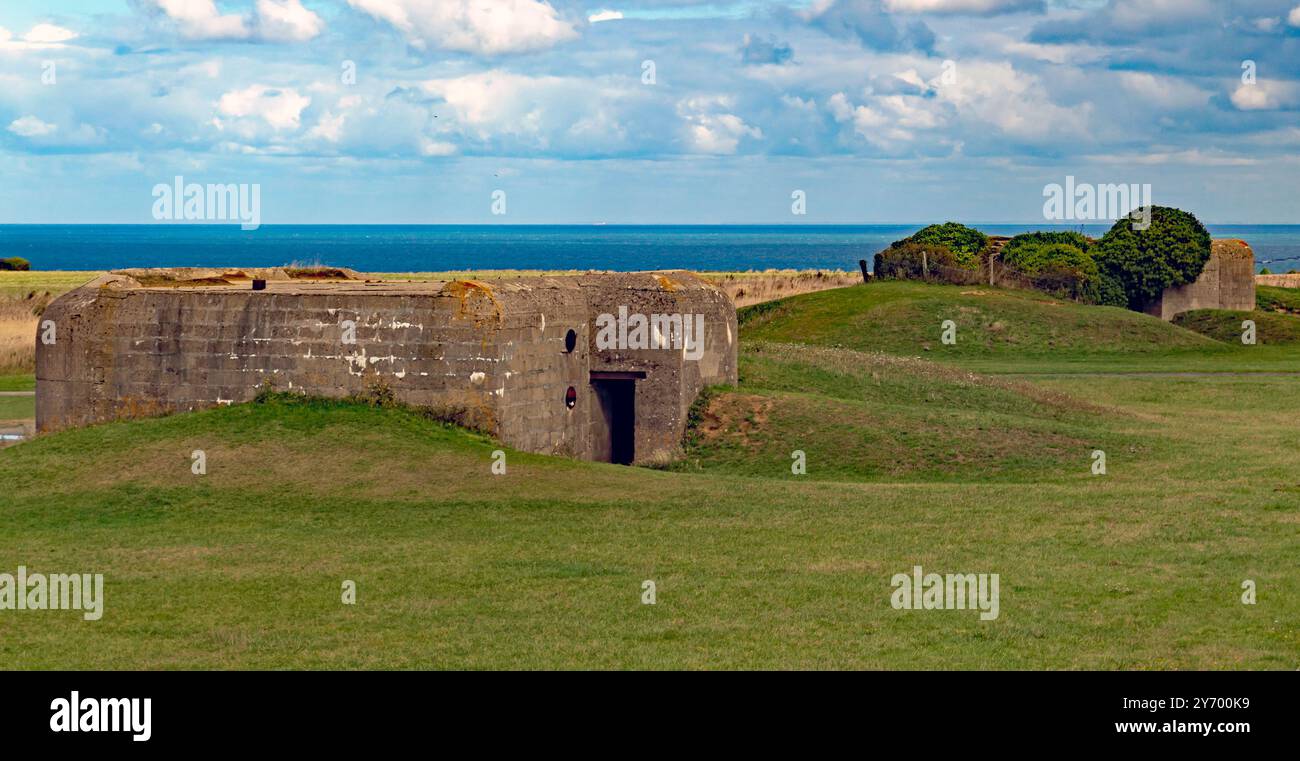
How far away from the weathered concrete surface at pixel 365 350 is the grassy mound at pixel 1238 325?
119ft

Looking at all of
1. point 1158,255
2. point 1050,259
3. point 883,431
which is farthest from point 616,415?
point 1158,255

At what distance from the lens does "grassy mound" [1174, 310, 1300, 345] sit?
2287 inches

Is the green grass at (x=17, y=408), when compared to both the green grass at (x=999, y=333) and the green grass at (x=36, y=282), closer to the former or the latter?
the green grass at (x=999, y=333)

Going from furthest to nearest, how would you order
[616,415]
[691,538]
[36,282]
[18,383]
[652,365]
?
[36,282]
[18,383]
[616,415]
[652,365]
[691,538]

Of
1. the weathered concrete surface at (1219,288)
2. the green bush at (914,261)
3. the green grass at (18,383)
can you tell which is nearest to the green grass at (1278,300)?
the weathered concrete surface at (1219,288)

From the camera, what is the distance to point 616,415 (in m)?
29.7

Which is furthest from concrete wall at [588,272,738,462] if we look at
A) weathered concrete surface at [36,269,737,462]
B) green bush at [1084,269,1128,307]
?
green bush at [1084,269,1128,307]

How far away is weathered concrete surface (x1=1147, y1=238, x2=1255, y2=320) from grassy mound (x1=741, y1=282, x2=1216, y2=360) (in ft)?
27.5

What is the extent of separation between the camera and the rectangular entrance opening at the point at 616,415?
29.2 meters

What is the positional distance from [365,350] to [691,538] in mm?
8443

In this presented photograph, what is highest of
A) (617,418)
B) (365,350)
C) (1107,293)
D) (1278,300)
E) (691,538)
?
(1107,293)

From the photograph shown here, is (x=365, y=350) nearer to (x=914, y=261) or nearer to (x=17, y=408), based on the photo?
(x=17, y=408)

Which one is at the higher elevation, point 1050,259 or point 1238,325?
point 1050,259
